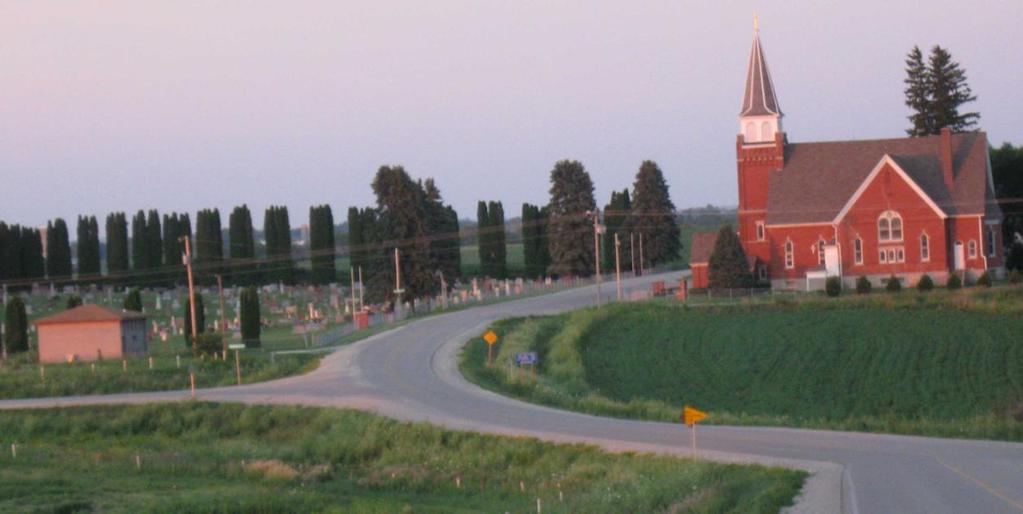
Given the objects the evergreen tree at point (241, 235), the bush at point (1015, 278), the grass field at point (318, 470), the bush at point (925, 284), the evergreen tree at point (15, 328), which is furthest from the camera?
the evergreen tree at point (241, 235)

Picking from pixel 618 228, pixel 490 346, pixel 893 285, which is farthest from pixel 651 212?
pixel 490 346

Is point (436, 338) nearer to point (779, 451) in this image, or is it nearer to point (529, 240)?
point (779, 451)

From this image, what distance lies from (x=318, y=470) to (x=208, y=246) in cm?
6768

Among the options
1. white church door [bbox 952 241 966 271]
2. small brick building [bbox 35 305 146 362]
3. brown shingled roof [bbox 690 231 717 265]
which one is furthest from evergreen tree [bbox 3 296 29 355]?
white church door [bbox 952 241 966 271]

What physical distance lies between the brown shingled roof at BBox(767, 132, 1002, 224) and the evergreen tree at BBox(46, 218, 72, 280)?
47.3m

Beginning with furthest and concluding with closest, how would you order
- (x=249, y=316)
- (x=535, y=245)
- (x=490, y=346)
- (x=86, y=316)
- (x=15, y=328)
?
(x=535, y=245), (x=249, y=316), (x=15, y=328), (x=86, y=316), (x=490, y=346)

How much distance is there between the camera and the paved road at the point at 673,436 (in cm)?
1914

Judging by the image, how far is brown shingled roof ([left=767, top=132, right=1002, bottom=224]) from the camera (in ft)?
236

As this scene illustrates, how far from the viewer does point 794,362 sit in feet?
154

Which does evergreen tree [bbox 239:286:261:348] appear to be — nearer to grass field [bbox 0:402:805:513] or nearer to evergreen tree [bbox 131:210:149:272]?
grass field [bbox 0:402:805:513]

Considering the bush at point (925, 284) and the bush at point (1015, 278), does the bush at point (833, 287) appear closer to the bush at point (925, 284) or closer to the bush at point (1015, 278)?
the bush at point (925, 284)

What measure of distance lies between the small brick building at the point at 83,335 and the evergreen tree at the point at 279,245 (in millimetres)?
39039

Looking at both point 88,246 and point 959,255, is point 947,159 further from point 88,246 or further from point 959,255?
point 88,246

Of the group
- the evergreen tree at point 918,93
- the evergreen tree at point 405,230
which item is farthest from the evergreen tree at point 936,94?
the evergreen tree at point 405,230
